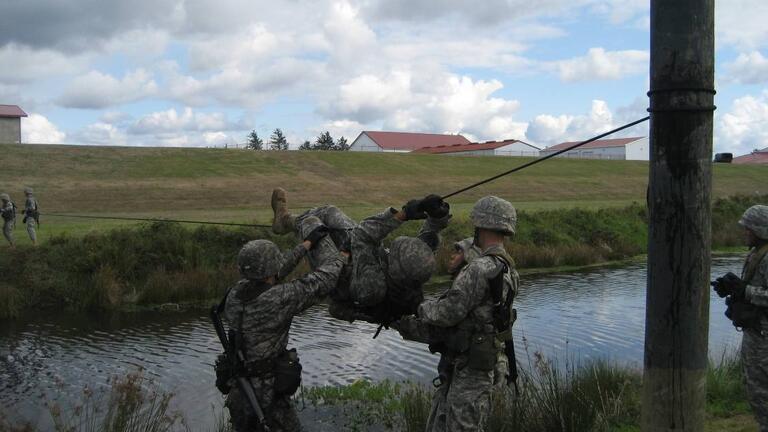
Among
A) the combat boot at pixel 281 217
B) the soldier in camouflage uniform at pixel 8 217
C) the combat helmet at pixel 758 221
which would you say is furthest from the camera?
the soldier in camouflage uniform at pixel 8 217

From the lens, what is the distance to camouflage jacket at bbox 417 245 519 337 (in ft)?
15.0

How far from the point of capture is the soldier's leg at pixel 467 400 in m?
4.66

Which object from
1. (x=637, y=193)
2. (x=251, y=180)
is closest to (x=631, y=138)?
(x=637, y=193)

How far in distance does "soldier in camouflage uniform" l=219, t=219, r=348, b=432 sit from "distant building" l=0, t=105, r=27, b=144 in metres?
66.8

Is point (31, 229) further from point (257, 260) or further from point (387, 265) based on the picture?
point (387, 265)

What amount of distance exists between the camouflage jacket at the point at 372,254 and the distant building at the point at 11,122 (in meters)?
67.2

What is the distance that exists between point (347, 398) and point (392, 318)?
4.14m

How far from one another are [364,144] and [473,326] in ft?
345

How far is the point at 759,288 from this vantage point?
5.80 m

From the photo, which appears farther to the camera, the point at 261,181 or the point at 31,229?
the point at 261,181

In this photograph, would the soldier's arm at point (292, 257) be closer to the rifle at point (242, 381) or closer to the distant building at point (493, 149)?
the rifle at point (242, 381)

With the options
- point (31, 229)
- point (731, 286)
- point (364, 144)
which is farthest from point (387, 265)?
point (364, 144)

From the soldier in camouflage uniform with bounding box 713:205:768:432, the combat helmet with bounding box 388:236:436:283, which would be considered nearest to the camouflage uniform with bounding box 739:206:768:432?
the soldier in camouflage uniform with bounding box 713:205:768:432

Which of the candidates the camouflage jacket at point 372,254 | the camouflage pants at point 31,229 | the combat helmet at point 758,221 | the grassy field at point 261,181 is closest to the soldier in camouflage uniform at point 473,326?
the camouflage jacket at point 372,254
